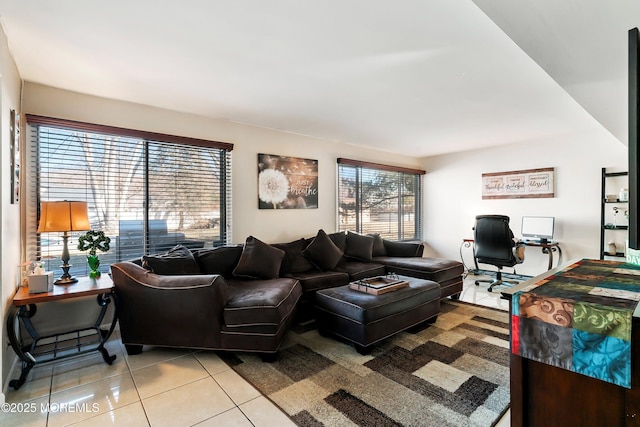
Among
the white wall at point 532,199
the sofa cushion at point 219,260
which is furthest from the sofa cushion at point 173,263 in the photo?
the white wall at point 532,199

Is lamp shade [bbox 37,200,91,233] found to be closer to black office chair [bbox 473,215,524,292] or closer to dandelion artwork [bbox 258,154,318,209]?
dandelion artwork [bbox 258,154,318,209]

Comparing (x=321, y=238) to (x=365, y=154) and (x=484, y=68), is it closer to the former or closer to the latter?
(x=365, y=154)

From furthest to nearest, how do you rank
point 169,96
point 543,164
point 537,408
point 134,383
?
point 543,164
point 169,96
point 134,383
point 537,408

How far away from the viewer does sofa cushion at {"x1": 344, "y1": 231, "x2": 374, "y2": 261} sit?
4.57m

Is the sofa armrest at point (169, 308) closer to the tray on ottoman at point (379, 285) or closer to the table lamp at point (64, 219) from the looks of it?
the table lamp at point (64, 219)

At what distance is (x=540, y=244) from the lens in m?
4.66

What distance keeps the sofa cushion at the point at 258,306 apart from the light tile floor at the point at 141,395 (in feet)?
1.24

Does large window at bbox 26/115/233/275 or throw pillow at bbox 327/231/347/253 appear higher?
large window at bbox 26/115/233/275

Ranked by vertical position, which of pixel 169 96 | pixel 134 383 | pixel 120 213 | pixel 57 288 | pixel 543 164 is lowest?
pixel 134 383

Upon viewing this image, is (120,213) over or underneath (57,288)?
over

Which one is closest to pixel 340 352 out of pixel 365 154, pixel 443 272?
pixel 443 272

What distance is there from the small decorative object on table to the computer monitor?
5747 millimetres

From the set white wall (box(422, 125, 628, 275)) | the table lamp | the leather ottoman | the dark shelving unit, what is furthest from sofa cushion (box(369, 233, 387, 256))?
the table lamp

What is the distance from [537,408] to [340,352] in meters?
1.63
